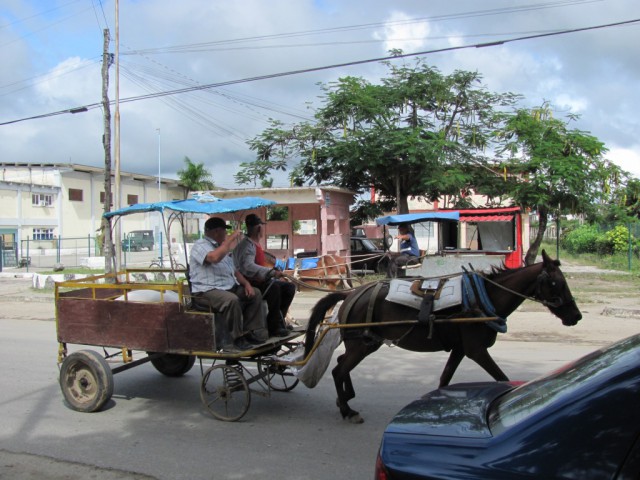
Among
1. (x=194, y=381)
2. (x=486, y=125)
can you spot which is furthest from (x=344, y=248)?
(x=194, y=381)

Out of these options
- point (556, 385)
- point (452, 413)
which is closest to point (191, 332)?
point (452, 413)

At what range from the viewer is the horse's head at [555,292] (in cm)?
491

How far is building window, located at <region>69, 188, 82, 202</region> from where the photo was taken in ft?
154

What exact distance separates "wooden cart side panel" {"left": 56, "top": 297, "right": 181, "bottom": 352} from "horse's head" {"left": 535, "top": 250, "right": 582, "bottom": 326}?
3.54m

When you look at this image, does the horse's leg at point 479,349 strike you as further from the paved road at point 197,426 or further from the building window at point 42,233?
the building window at point 42,233

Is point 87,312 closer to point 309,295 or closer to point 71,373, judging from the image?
point 71,373

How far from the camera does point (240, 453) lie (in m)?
4.66

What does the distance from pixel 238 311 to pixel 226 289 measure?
33 centimetres

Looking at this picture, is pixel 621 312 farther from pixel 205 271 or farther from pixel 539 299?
pixel 205 271

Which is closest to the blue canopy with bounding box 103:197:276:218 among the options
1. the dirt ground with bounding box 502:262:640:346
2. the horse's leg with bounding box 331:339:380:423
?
the horse's leg with bounding box 331:339:380:423

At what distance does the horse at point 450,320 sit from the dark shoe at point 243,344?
0.96m

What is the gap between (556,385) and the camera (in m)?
2.63

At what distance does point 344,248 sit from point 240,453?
14770 millimetres

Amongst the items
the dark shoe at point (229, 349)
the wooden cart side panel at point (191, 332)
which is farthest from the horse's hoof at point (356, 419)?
the wooden cart side panel at point (191, 332)
